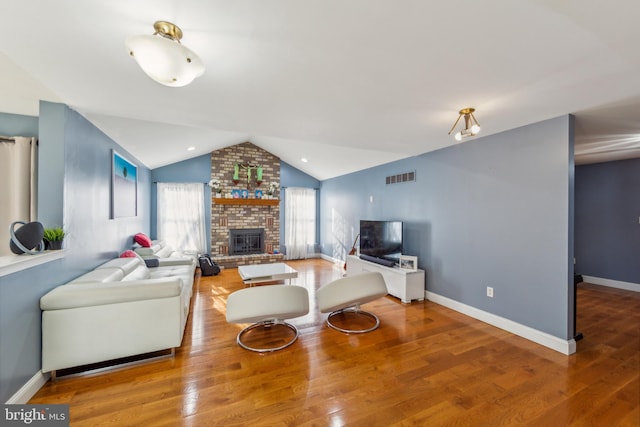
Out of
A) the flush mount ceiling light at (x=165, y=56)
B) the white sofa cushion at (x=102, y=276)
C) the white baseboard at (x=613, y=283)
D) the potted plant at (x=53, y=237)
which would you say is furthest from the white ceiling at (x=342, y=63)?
the white baseboard at (x=613, y=283)

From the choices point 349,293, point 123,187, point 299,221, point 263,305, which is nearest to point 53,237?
point 263,305

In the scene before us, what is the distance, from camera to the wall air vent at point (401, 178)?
4324 mm

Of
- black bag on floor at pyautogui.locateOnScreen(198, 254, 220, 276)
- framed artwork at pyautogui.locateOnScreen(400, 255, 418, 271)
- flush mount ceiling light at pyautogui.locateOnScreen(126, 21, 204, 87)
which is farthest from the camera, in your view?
black bag on floor at pyautogui.locateOnScreen(198, 254, 220, 276)

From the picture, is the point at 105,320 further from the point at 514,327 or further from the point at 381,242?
the point at 514,327

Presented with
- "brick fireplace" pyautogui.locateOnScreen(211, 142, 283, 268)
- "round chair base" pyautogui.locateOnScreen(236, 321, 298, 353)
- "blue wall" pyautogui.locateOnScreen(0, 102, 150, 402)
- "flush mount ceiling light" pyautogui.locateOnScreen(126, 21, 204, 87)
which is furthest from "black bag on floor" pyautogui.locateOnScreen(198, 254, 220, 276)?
"flush mount ceiling light" pyautogui.locateOnScreen(126, 21, 204, 87)

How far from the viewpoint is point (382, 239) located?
446 cm

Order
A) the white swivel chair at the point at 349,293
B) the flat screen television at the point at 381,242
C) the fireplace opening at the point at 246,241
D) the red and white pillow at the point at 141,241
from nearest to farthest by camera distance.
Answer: the white swivel chair at the point at 349,293 → the flat screen television at the point at 381,242 → the red and white pillow at the point at 141,241 → the fireplace opening at the point at 246,241

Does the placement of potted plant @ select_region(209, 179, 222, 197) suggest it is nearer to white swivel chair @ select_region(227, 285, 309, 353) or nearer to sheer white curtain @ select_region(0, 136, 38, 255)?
sheer white curtain @ select_region(0, 136, 38, 255)

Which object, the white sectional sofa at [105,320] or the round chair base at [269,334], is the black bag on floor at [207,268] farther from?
the white sectional sofa at [105,320]

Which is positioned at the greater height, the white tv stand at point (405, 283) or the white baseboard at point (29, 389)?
the white tv stand at point (405, 283)

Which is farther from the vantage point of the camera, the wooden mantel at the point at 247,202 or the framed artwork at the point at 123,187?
the wooden mantel at the point at 247,202

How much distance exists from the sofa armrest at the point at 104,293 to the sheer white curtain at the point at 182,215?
4.11 meters

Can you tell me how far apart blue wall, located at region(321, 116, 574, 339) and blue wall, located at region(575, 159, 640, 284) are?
3.38 m

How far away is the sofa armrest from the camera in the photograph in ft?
6.43
